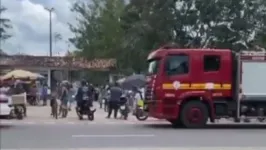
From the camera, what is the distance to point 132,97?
3316 centimetres

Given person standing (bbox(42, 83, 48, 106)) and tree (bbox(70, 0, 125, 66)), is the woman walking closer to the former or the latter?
person standing (bbox(42, 83, 48, 106))

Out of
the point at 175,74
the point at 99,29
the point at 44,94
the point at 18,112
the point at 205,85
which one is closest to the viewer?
the point at 175,74

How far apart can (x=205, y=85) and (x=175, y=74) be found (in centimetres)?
Answer: 112

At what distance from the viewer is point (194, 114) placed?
22.1 meters

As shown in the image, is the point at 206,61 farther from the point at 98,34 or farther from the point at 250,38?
the point at 98,34

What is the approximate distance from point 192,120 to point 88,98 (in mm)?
6652

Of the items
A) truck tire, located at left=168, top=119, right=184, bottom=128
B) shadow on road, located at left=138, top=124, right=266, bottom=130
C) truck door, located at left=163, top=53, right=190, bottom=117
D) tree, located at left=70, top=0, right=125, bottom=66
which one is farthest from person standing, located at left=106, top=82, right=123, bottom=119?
tree, located at left=70, top=0, right=125, bottom=66

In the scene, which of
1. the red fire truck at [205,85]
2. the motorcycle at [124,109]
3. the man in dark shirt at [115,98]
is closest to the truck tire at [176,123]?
the red fire truck at [205,85]

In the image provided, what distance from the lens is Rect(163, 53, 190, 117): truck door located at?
21734 millimetres

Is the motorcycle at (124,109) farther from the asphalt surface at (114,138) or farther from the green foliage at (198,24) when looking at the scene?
the green foliage at (198,24)

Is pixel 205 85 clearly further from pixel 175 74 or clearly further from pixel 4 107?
pixel 4 107

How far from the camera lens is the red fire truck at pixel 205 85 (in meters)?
21.8

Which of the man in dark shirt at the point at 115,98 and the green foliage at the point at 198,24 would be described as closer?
the man in dark shirt at the point at 115,98

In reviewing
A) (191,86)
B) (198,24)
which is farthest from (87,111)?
(198,24)
